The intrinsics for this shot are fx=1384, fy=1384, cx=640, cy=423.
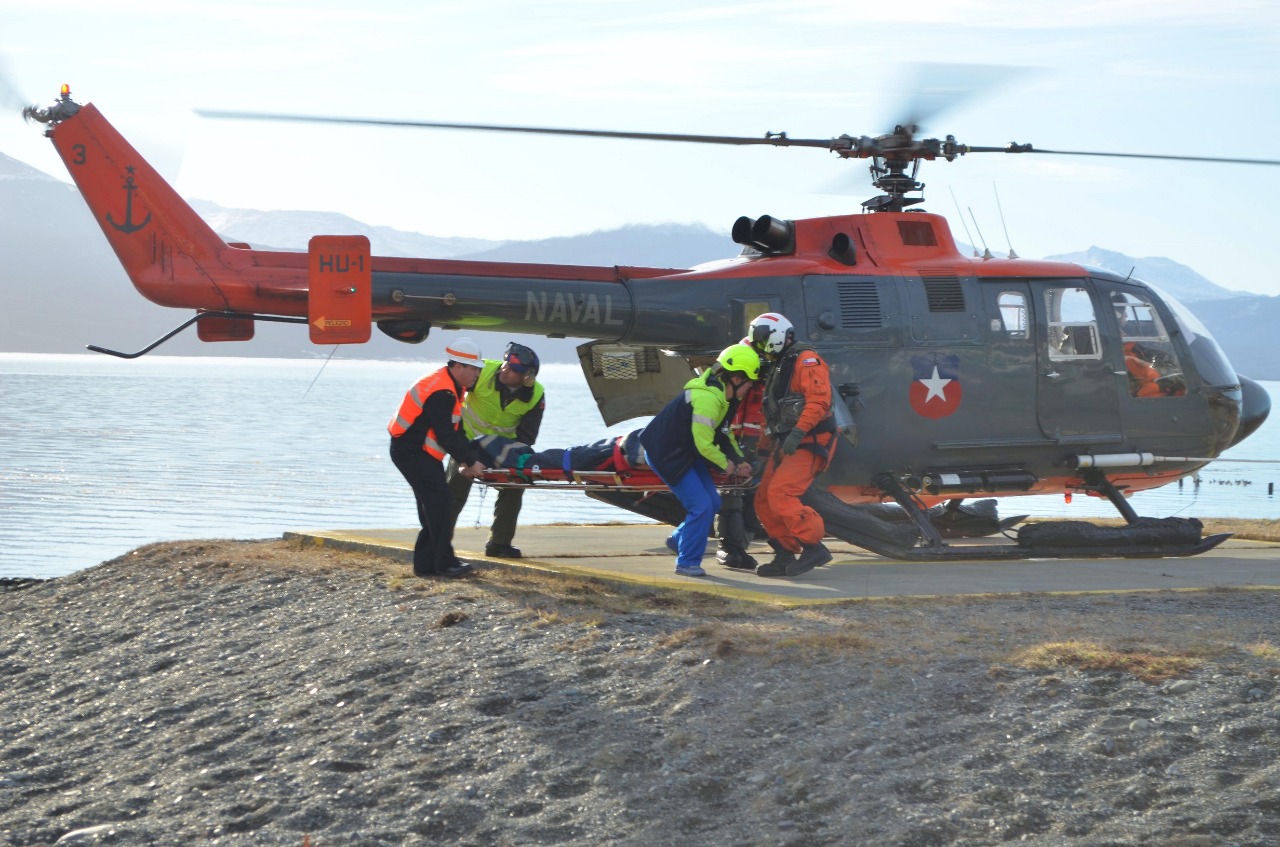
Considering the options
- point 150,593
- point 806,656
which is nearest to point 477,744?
point 806,656

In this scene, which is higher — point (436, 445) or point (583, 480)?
point (436, 445)

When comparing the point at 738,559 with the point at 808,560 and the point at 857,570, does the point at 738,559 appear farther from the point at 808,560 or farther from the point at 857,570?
the point at 857,570

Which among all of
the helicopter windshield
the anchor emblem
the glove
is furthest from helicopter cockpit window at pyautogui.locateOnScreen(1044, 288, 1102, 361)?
the anchor emblem

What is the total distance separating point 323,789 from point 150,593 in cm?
551

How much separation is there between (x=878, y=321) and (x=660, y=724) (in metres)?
6.20

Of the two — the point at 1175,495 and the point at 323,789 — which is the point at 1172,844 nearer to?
the point at 323,789

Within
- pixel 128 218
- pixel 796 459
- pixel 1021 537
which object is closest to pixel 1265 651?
pixel 796 459

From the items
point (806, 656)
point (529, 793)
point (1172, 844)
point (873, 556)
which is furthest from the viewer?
point (873, 556)

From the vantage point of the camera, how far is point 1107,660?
24.6 feet

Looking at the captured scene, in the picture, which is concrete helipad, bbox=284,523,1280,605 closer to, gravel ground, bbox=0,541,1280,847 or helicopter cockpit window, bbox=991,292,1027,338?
gravel ground, bbox=0,541,1280,847

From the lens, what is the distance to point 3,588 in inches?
559

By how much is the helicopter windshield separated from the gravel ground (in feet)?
13.2

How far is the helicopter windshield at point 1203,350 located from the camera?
13500 millimetres

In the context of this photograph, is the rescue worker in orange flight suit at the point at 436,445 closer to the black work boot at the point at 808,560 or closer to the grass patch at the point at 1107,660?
the black work boot at the point at 808,560
